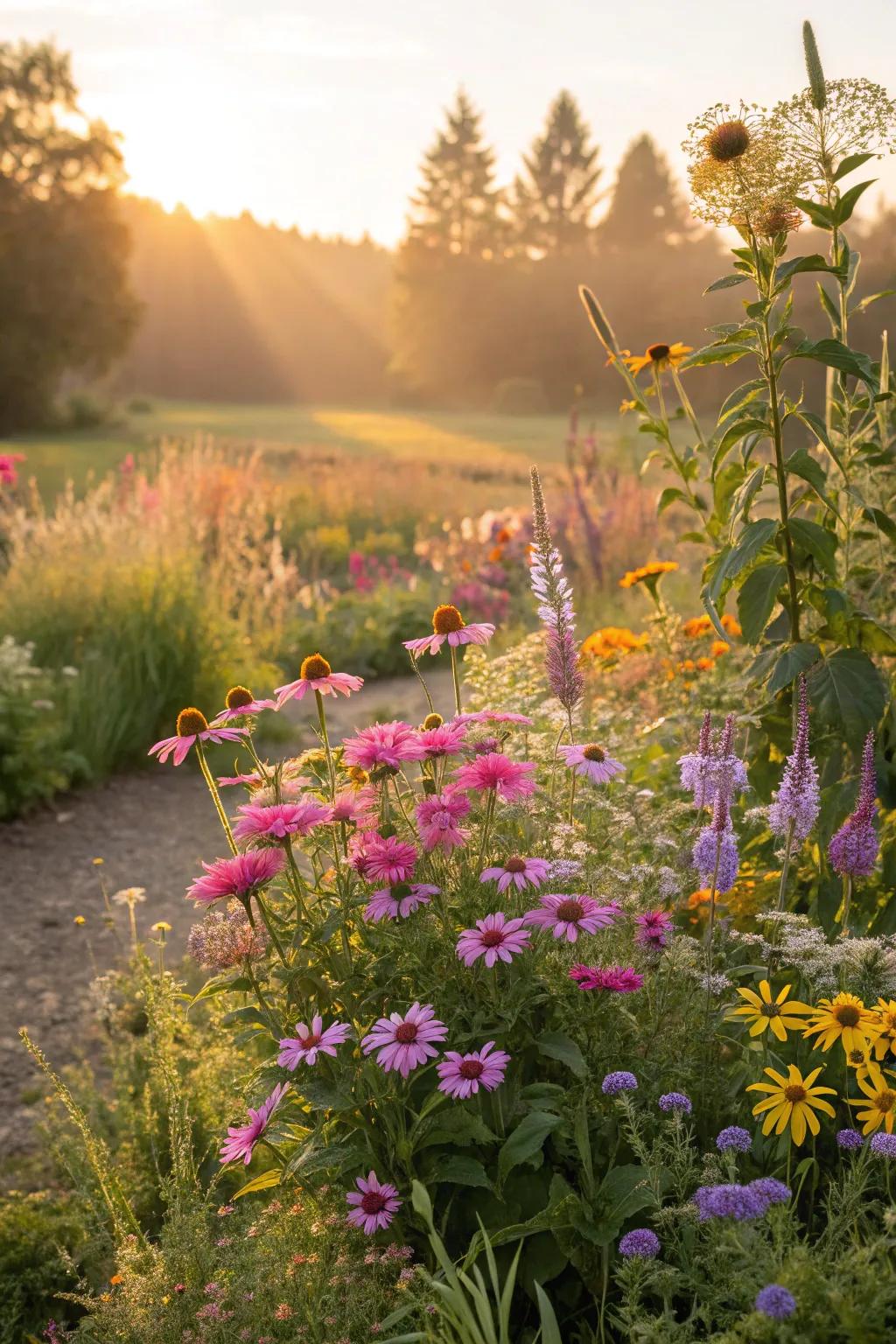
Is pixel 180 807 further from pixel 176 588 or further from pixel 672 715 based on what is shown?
pixel 672 715

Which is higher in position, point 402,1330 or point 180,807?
point 402,1330

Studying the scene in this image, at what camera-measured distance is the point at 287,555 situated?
37.1 feet

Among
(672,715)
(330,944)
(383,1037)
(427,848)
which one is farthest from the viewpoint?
(672,715)

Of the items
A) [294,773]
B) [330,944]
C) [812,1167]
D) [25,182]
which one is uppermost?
[25,182]

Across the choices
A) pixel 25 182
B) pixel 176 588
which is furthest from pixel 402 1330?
pixel 25 182

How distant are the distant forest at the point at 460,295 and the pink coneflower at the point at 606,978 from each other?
29816mm

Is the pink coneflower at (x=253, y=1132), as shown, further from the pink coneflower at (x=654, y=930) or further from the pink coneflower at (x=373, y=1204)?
the pink coneflower at (x=654, y=930)

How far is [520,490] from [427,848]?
45.3ft

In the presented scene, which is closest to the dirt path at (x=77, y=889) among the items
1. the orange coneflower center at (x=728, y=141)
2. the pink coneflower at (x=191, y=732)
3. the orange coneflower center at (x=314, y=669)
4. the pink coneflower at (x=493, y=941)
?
the pink coneflower at (x=191, y=732)

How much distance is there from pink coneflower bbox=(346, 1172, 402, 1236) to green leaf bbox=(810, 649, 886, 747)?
133cm

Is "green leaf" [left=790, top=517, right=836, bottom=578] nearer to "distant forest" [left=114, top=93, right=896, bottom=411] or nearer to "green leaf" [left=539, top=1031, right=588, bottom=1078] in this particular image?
"green leaf" [left=539, top=1031, right=588, bottom=1078]

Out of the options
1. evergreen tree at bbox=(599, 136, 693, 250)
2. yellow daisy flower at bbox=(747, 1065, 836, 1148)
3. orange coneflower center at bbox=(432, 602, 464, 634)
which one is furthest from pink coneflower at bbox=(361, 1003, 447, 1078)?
evergreen tree at bbox=(599, 136, 693, 250)

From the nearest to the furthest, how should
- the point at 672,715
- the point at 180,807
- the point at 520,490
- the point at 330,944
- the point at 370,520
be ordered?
1. the point at 330,944
2. the point at 672,715
3. the point at 180,807
4. the point at 370,520
5. the point at 520,490

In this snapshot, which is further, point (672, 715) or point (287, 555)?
point (287, 555)
